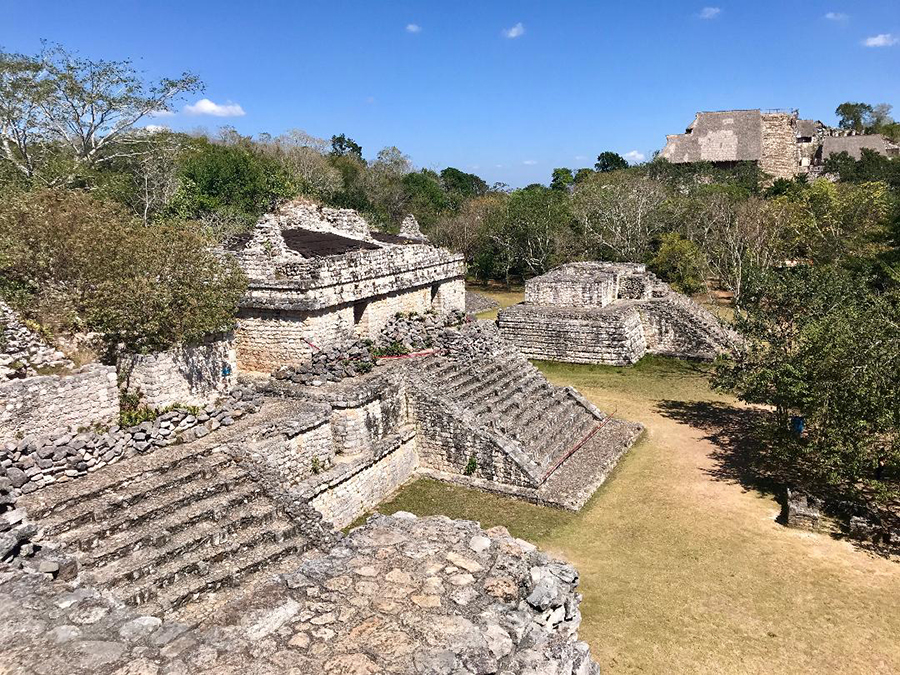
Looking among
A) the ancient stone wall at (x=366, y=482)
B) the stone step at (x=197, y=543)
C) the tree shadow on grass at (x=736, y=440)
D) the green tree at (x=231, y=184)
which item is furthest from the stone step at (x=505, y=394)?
the green tree at (x=231, y=184)

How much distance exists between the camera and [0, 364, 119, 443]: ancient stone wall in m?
7.75

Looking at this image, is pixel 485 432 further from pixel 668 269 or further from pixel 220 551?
pixel 668 269

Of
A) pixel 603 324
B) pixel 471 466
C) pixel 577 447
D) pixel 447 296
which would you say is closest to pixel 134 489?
pixel 471 466

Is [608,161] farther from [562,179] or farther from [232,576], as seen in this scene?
[232,576]

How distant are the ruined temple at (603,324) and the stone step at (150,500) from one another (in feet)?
46.3

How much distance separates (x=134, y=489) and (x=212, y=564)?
1.55m

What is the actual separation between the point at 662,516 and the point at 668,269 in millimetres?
21149

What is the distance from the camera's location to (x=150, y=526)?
766 cm

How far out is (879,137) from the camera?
5544cm

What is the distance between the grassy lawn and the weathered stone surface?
211 cm

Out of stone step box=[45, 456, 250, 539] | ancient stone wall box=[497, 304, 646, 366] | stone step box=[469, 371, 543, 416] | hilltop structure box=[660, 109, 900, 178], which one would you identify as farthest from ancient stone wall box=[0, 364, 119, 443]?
hilltop structure box=[660, 109, 900, 178]

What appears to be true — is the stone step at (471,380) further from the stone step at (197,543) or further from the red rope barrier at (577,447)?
the stone step at (197,543)

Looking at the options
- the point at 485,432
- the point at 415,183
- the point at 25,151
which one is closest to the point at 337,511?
the point at 485,432

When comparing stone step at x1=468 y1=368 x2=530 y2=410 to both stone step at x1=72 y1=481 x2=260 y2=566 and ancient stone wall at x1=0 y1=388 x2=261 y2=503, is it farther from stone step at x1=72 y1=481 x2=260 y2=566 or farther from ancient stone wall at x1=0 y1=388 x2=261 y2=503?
stone step at x1=72 y1=481 x2=260 y2=566
